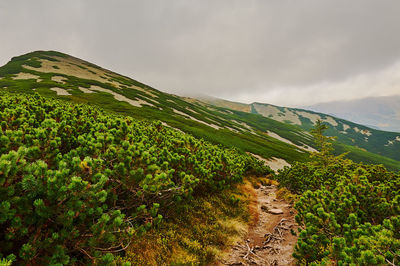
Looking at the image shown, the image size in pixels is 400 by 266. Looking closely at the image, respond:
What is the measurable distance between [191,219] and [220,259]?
2.14 metres

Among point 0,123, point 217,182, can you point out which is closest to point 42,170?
point 0,123

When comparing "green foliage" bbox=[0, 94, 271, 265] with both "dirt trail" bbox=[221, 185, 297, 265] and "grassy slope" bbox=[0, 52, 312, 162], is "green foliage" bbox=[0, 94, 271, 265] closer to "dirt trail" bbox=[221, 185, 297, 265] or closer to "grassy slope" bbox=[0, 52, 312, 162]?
"dirt trail" bbox=[221, 185, 297, 265]

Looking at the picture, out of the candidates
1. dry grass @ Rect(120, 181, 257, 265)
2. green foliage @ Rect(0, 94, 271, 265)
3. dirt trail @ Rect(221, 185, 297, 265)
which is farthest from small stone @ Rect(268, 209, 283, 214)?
green foliage @ Rect(0, 94, 271, 265)

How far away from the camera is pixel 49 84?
182 feet

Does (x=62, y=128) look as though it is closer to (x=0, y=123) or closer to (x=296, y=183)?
(x=0, y=123)

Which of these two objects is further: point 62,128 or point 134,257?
point 62,128

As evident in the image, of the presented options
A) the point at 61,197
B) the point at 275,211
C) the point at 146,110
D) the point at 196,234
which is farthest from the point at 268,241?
the point at 146,110

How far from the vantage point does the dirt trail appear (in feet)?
24.7

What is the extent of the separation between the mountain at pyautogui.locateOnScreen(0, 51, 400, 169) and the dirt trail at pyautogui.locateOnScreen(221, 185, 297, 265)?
96.0ft

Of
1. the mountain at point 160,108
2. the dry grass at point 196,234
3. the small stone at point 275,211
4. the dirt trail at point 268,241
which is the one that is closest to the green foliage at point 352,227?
the dirt trail at point 268,241

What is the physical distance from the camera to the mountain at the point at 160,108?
158ft

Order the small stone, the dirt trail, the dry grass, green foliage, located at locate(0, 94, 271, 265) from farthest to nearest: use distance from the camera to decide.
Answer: the small stone < the dirt trail < the dry grass < green foliage, located at locate(0, 94, 271, 265)

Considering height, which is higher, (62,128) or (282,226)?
(62,128)

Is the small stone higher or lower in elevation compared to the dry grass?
lower
